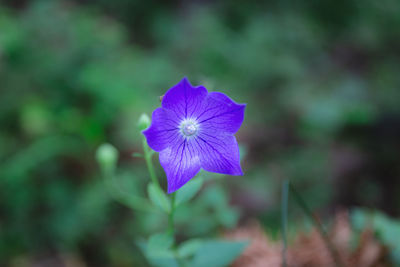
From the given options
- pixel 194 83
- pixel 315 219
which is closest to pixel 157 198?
pixel 315 219

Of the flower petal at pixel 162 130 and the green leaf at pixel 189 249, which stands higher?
the flower petal at pixel 162 130

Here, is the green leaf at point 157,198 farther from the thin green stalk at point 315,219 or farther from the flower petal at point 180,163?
the thin green stalk at point 315,219

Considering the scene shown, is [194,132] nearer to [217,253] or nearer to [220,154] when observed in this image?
[220,154]

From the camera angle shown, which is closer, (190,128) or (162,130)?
(162,130)

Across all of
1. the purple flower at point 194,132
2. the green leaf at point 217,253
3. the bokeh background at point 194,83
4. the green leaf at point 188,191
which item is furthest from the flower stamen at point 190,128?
the bokeh background at point 194,83

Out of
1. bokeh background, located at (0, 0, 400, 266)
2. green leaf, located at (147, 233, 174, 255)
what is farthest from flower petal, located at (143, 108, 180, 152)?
bokeh background, located at (0, 0, 400, 266)

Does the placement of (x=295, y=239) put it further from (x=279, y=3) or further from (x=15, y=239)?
(x=279, y=3)

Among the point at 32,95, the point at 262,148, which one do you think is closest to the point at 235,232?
the point at 262,148
